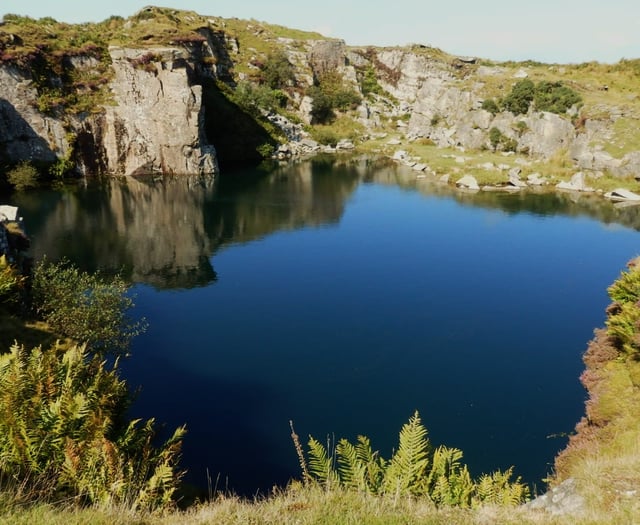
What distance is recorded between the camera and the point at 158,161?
3435 inches

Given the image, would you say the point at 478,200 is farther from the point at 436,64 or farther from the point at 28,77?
the point at 436,64

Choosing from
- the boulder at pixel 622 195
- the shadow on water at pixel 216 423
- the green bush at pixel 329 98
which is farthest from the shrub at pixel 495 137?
the shadow on water at pixel 216 423

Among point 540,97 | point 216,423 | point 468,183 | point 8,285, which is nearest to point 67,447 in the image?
point 216,423

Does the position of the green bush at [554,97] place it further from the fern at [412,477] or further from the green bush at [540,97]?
the fern at [412,477]

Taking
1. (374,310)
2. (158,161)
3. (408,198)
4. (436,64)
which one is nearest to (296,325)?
(374,310)

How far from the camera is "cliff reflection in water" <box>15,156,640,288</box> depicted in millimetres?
46250

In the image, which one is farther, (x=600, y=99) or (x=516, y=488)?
(x=600, y=99)

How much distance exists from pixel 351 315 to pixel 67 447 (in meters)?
25.8

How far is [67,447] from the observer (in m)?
10.5

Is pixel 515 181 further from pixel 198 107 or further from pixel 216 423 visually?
pixel 216 423

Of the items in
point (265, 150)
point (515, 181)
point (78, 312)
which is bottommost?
point (78, 312)

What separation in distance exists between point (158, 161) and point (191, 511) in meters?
85.8

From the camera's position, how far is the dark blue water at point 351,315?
75.5 feet

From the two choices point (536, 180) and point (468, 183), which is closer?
point (536, 180)
